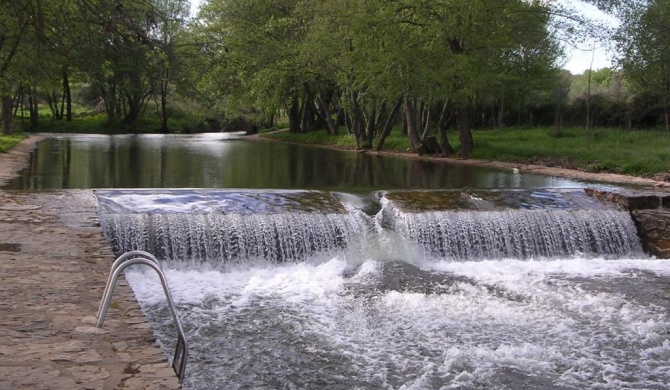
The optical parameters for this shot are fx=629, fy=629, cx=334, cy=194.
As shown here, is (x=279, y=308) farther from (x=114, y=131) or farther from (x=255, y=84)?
(x=114, y=131)

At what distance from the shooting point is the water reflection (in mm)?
14609

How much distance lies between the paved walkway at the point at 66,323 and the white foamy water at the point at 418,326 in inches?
38.2

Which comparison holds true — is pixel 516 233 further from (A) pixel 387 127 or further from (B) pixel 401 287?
(A) pixel 387 127

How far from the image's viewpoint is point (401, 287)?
329 inches

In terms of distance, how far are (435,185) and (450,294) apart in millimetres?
7055

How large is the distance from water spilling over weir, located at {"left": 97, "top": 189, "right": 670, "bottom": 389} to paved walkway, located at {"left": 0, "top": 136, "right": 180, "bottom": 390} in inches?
38.8

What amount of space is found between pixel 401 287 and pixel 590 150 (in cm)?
1415

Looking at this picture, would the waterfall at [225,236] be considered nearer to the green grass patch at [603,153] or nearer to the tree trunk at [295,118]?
the green grass patch at [603,153]

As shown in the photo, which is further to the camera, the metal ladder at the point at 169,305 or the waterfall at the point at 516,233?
the waterfall at the point at 516,233

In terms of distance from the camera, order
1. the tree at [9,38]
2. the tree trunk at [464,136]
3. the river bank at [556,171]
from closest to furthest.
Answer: the tree at [9,38]
the river bank at [556,171]
the tree trunk at [464,136]

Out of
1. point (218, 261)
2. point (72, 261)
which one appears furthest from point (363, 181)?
point (72, 261)

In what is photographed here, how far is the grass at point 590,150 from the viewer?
17328 millimetres

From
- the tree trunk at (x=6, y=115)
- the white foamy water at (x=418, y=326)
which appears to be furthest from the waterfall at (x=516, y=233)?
the tree trunk at (x=6, y=115)

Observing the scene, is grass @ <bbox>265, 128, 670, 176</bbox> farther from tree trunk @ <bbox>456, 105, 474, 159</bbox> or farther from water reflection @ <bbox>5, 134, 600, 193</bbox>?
water reflection @ <bbox>5, 134, 600, 193</bbox>
